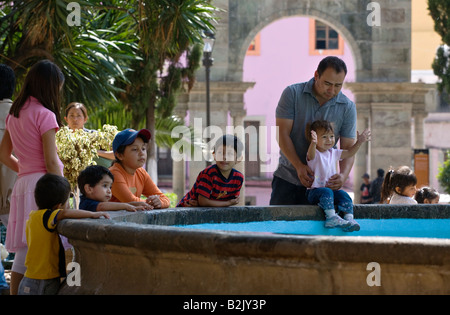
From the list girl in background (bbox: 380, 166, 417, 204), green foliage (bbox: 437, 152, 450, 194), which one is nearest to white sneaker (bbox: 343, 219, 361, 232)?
girl in background (bbox: 380, 166, 417, 204)

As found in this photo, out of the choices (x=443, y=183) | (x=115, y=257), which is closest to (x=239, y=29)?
(x=443, y=183)

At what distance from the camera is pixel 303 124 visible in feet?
16.6

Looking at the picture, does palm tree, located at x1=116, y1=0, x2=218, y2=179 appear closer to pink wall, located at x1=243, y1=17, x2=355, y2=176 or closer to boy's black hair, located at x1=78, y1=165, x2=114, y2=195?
boy's black hair, located at x1=78, y1=165, x2=114, y2=195

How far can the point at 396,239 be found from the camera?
8.80 feet

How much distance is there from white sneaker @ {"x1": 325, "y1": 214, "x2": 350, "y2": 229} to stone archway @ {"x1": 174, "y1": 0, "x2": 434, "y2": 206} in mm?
16104

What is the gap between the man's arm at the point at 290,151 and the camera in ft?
16.0

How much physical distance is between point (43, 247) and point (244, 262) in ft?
4.19

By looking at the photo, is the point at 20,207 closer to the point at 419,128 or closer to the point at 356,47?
the point at 356,47

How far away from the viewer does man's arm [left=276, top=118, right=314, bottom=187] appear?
16.0 ft

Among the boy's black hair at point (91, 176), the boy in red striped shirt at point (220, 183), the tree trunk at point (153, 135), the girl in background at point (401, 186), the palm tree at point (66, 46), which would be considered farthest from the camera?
the tree trunk at point (153, 135)

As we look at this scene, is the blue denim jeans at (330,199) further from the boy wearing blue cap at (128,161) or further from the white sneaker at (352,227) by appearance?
the boy wearing blue cap at (128,161)

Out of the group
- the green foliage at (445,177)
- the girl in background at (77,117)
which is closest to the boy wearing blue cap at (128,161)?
the girl in background at (77,117)
